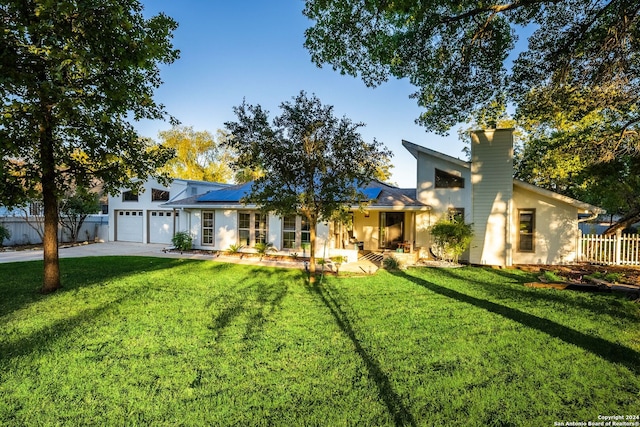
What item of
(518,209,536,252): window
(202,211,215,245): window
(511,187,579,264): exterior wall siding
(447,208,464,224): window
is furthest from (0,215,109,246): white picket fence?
(511,187,579,264): exterior wall siding

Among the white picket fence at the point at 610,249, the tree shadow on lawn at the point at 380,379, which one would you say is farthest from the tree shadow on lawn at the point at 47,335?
the white picket fence at the point at 610,249

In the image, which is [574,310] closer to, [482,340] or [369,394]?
[482,340]

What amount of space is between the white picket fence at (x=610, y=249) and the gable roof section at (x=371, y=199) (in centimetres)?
663

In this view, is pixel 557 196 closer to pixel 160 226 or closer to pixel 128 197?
pixel 160 226

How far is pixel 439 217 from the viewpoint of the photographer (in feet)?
45.5

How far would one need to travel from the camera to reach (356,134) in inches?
349

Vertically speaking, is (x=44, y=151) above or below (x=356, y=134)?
below

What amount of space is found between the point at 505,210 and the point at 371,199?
5.30 meters

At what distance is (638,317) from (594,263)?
8253mm

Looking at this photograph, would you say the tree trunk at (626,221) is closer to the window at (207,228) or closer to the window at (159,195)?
the window at (207,228)

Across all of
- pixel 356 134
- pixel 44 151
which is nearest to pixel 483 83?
pixel 356 134

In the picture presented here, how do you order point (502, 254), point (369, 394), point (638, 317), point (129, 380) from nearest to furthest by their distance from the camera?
point (369, 394) → point (129, 380) → point (638, 317) → point (502, 254)

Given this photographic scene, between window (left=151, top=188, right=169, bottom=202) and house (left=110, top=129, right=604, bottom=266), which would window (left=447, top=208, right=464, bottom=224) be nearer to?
house (left=110, top=129, right=604, bottom=266)

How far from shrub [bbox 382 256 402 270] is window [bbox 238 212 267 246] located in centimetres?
596
